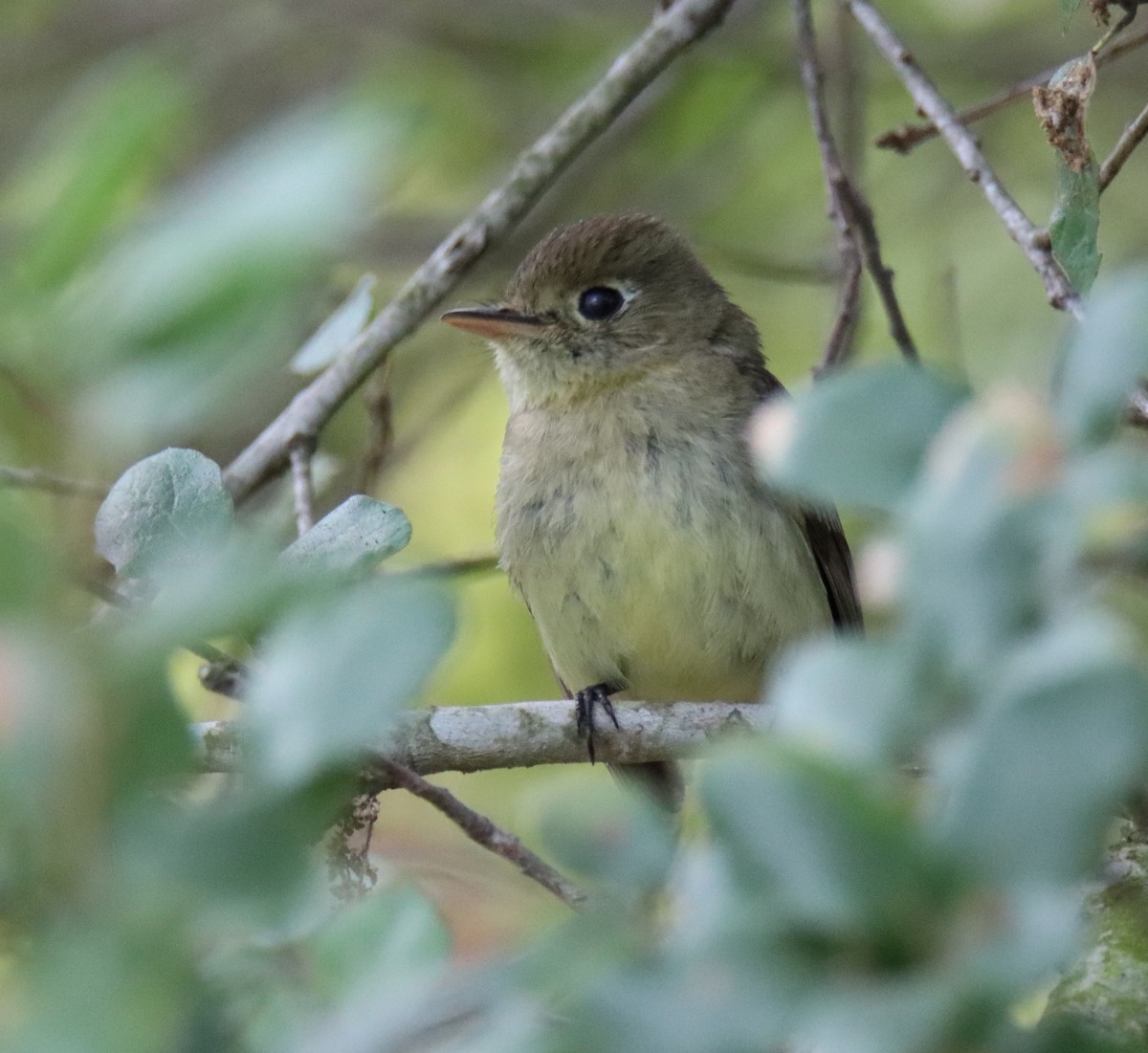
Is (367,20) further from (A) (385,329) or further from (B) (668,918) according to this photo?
(B) (668,918)

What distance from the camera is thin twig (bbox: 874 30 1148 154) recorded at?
10.6ft

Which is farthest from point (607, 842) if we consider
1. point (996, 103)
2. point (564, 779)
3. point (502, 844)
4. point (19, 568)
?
point (996, 103)

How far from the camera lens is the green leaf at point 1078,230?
2.60 meters

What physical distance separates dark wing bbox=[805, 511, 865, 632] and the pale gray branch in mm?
1132

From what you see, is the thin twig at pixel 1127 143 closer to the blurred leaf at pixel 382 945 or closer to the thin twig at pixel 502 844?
the thin twig at pixel 502 844

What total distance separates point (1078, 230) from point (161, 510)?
158 centimetres

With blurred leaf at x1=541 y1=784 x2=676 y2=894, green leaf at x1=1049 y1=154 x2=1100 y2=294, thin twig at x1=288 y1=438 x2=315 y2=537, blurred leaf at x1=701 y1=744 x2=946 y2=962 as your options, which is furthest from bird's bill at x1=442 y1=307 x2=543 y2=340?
blurred leaf at x1=701 y1=744 x2=946 y2=962

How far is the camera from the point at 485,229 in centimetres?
436

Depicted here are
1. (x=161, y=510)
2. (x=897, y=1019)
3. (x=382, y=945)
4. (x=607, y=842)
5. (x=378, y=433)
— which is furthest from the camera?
(x=378, y=433)

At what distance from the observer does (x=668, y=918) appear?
1206 mm

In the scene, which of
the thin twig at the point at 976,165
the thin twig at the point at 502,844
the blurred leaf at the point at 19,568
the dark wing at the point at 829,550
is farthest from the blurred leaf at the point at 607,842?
the dark wing at the point at 829,550

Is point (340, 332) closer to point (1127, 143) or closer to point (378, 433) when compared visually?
point (378, 433)

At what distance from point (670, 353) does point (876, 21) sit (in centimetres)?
146

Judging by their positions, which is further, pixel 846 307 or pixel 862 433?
pixel 846 307
